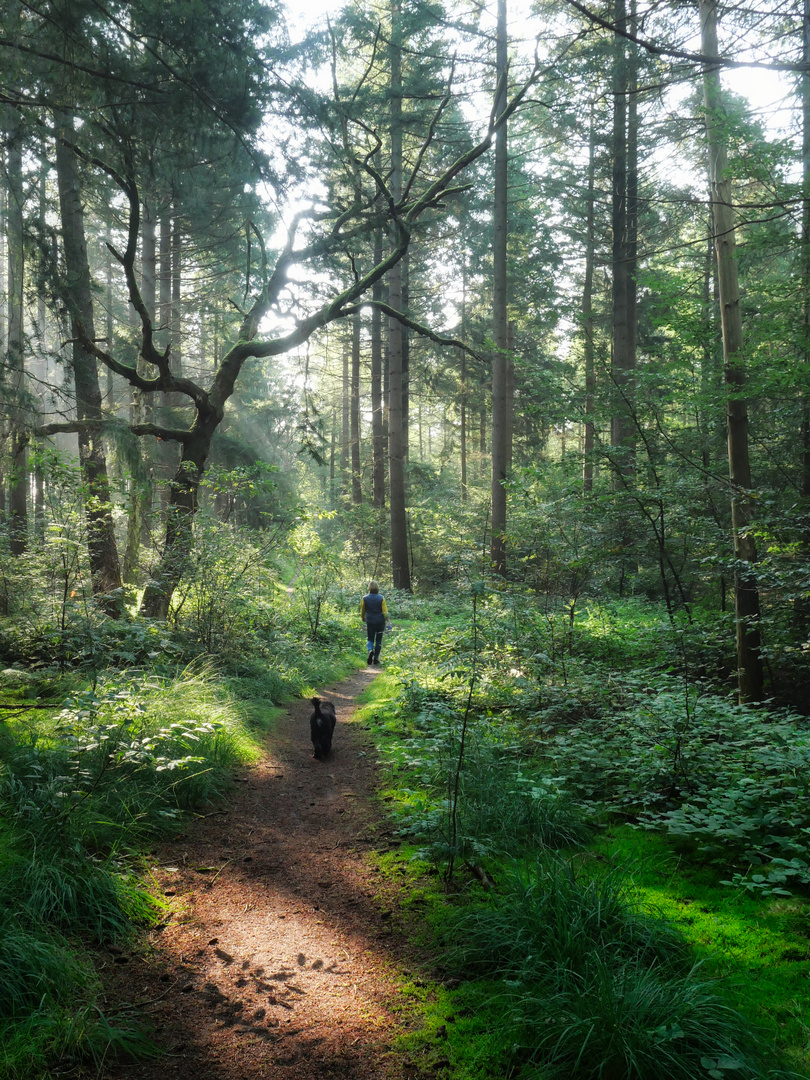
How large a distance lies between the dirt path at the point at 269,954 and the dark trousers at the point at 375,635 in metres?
6.57

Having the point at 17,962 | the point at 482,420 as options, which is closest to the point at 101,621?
the point at 17,962

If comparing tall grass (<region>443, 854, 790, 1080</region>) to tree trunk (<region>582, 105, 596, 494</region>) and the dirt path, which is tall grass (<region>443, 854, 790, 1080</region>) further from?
tree trunk (<region>582, 105, 596, 494</region>)

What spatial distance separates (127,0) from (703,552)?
9.13 meters

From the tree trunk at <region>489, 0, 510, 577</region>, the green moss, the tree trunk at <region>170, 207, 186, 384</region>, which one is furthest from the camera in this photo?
the tree trunk at <region>170, 207, 186, 384</region>

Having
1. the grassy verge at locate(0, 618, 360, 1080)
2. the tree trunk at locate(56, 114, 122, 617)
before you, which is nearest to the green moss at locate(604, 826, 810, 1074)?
the grassy verge at locate(0, 618, 360, 1080)

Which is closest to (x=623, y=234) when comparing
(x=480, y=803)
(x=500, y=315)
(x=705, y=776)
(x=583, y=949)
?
(x=500, y=315)

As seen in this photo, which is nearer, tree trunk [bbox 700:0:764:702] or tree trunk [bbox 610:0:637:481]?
tree trunk [bbox 700:0:764:702]

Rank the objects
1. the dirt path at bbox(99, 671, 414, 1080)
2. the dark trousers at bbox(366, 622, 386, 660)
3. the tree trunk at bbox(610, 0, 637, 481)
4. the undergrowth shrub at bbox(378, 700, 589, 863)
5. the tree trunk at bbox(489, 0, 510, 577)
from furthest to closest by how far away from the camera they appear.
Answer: the tree trunk at bbox(610, 0, 637, 481) → the tree trunk at bbox(489, 0, 510, 577) → the dark trousers at bbox(366, 622, 386, 660) → the undergrowth shrub at bbox(378, 700, 589, 863) → the dirt path at bbox(99, 671, 414, 1080)

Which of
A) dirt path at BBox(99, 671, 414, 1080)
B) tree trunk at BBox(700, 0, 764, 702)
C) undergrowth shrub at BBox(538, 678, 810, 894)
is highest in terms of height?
tree trunk at BBox(700, 0, 764, 702)

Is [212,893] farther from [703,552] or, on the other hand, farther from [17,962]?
[703,552]

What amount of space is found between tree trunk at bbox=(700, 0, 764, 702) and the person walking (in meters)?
6.37

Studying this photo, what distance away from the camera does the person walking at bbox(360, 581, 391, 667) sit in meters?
11.4

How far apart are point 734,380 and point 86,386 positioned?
903 cm

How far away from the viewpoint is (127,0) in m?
5.15
